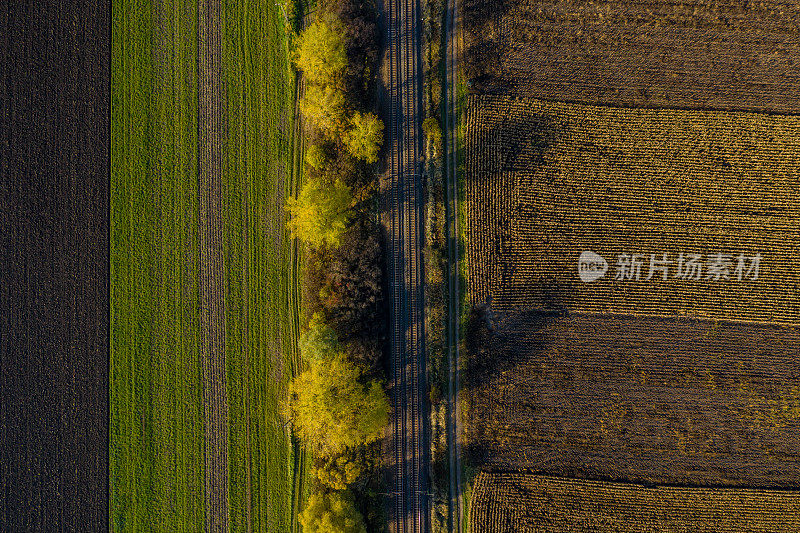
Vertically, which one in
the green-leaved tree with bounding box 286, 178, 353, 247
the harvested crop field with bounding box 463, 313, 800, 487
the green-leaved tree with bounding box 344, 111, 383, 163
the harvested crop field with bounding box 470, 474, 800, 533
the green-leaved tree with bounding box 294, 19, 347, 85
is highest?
the green-leaved tree with bounding box 294, 19, 347, 85

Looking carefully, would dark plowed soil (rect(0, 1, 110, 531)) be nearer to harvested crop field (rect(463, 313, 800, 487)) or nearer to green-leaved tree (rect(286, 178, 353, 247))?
green-leaved tree (rect(286, 178, 353, 247))

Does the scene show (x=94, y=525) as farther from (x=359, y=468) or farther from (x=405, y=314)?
(x=405, y=314)

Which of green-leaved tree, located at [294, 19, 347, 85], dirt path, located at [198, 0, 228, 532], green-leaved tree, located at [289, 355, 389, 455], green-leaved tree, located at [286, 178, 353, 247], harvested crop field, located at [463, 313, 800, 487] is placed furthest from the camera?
dirt path, located at [198, 0, 228, 532]

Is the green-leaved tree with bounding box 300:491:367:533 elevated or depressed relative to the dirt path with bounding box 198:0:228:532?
depressed

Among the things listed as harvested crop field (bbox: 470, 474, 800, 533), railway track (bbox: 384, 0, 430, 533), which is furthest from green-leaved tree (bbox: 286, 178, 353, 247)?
harvested crop field (bbox: 470, 474, 800, 533)

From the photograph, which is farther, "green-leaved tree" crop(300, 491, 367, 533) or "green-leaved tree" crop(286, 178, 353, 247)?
"green-leaved tree" crop(300, 491, 367, 533)

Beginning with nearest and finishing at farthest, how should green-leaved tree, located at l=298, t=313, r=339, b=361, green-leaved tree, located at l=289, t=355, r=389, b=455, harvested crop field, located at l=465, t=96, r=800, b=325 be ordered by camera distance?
green-leaved tree, located at l=289, t=355, r=389, b=455 < green-leaved tree, located at l=298, t=313, r=339, b=361 < harvested crop field, located at l=465, t=96, r=800, b=325

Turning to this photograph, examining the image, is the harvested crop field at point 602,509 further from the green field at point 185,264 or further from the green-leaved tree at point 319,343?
the green field at point 185,264
